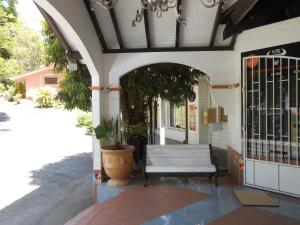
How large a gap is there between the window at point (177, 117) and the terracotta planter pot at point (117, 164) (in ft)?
23.8

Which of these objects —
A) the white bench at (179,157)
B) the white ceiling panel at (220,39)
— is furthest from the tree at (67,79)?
the white ceiling panel at (220,39)

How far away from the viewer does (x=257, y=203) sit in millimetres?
5020

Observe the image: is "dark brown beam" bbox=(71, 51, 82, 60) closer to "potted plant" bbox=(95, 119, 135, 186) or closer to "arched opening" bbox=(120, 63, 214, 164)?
"arched opening" bbox=(120, 63, 214, 164)

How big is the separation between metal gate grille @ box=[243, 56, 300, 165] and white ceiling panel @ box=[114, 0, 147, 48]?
214 centimetres

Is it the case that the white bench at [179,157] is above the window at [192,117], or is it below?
below

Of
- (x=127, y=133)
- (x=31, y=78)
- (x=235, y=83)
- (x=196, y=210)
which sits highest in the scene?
(x=31, y=78)

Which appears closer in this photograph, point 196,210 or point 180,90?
point 196,210

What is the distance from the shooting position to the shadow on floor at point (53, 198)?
5.86 m

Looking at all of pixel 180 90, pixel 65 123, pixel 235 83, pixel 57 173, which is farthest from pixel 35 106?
pixel 235 83

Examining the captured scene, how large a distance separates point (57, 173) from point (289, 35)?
292 inches

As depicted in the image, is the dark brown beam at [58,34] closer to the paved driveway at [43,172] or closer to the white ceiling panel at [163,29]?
the white ceiling panel at [163,29]

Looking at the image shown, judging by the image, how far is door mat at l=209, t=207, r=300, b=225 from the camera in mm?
4340

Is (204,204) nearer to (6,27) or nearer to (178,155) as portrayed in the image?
(178,155)

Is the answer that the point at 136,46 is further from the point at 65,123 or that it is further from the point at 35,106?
the point at 35,106
